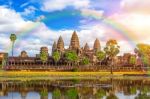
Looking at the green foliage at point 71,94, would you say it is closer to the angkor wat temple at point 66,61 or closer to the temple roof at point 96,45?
the angkor wat temple at point 66,61

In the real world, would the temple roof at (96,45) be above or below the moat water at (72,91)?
above

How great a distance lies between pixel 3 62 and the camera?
454 feet

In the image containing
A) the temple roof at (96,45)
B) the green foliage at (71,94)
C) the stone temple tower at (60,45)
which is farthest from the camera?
the temple roof at (96,45)

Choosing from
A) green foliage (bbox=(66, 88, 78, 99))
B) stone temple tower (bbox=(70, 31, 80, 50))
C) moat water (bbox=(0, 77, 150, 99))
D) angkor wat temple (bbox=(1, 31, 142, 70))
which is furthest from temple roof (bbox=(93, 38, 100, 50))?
green foliage (bbox=(66, 88, 78, 99))

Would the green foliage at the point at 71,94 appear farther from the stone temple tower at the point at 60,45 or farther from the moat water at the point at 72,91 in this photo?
the stone temple tower at the point at 60,45

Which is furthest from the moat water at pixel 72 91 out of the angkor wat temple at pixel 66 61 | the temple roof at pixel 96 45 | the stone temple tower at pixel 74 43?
the temple roof at pixel 96 45

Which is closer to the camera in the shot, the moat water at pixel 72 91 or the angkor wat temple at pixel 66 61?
the moat water at pixel 72 91

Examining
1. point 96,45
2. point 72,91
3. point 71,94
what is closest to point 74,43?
point 96,45

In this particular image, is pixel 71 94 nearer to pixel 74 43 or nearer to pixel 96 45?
pixel 74 43

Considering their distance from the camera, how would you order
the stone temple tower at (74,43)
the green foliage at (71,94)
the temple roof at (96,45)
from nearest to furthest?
the green foliage at (71,94)
the stone temple tower at (74,43)
the temple roof at (96,45)

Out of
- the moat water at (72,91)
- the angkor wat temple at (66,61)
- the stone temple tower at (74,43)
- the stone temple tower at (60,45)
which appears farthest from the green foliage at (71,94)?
the stone temple tower at (74,43)

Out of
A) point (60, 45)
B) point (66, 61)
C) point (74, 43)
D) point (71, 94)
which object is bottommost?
point (71, 94)

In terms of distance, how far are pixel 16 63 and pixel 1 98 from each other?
105 meters

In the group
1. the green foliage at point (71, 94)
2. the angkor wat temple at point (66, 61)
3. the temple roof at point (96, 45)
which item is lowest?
the green foliage at point (71, 94)
